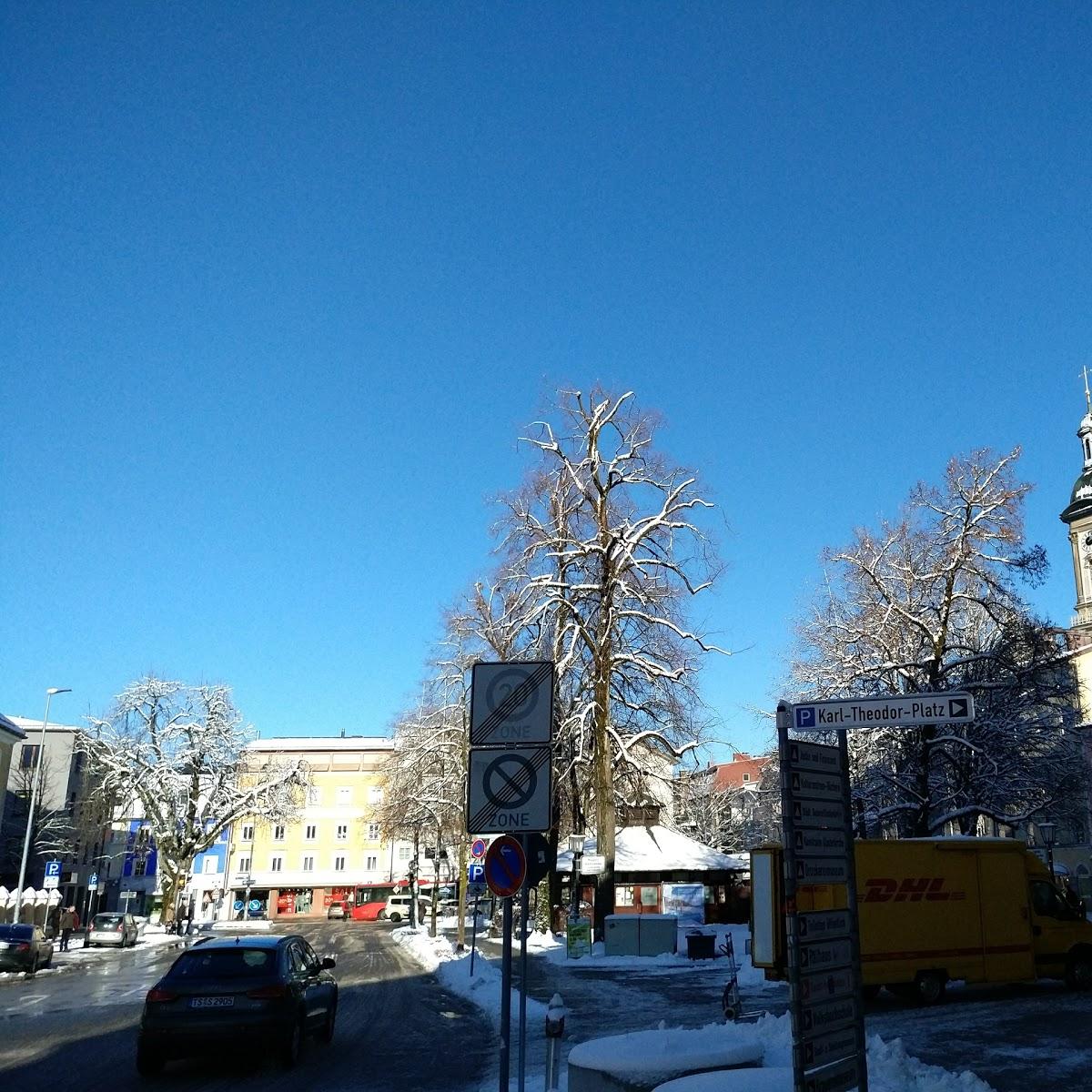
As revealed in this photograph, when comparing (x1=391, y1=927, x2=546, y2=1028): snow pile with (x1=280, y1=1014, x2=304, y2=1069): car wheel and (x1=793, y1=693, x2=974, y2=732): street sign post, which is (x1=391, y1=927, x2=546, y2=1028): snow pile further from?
(x1=793, y1=693, x2=974, y2=732): street sign post

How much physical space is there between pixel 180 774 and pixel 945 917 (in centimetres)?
4497

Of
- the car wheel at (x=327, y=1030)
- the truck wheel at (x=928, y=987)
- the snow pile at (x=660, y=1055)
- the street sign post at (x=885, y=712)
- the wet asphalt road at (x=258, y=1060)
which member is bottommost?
the wet asphalt road at (x=258, y=1060)

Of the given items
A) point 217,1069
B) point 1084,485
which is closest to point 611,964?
point 217,1069

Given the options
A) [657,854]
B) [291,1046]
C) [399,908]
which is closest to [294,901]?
[399,908]

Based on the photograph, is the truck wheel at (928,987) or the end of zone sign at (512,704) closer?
the end of zone sign at (512,704)

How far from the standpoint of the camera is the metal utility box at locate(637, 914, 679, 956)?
30984mm

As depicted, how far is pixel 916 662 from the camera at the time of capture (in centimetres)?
3150

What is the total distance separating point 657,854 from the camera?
40125 mm

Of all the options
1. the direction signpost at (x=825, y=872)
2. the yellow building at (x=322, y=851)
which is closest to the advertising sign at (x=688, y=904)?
the direction signpost at (x=825, y=872)

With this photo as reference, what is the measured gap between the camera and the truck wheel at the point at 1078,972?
2030cm

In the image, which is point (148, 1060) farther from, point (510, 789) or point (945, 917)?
point (945, 917)

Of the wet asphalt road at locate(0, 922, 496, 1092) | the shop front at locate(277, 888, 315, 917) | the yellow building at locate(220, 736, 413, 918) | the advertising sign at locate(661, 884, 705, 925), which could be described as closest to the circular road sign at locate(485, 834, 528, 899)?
the wet asphalt road at locate(0, 922, 496, 1092)

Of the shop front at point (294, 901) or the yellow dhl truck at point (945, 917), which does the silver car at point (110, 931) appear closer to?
the yellow dhl truck at point (945, 917)

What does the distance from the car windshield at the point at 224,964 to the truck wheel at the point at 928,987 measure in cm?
1131
